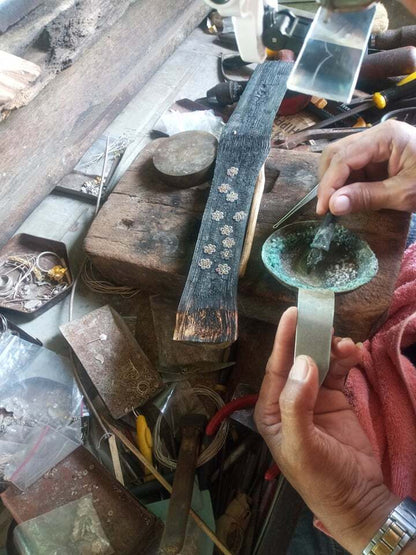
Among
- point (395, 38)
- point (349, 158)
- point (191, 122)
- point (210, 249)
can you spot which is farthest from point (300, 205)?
point (395, 38)

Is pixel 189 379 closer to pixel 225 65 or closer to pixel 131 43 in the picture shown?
pixel 131 43

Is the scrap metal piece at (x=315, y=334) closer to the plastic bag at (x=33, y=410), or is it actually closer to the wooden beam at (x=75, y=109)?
the plastic bag at (x=33, y=410)

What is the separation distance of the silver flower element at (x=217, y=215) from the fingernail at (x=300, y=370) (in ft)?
1.51

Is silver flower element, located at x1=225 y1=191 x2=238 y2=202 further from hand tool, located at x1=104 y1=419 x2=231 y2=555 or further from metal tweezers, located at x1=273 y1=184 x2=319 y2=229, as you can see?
hand tool, located at x1=104 y1=419 x2=231 y2=555

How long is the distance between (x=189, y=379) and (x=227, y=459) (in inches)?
8.3

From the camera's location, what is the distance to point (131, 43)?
1662mm

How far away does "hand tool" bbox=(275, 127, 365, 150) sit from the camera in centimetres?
150

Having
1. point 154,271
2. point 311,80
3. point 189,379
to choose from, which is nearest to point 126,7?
point 154,271

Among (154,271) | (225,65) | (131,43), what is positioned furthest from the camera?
(225,65)

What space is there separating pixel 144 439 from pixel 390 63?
1.48 m

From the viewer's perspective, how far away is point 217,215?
1110 millimetres

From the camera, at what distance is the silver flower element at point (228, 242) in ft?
3.49

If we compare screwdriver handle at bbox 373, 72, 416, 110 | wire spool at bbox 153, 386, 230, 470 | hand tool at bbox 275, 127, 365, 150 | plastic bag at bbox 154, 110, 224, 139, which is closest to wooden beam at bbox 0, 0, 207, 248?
plastic bag at bbox 154, 110, 224, 139

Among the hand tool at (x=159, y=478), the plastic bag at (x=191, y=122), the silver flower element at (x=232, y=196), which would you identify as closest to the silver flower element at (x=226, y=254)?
the silver flower element at (x=232, y=196)
